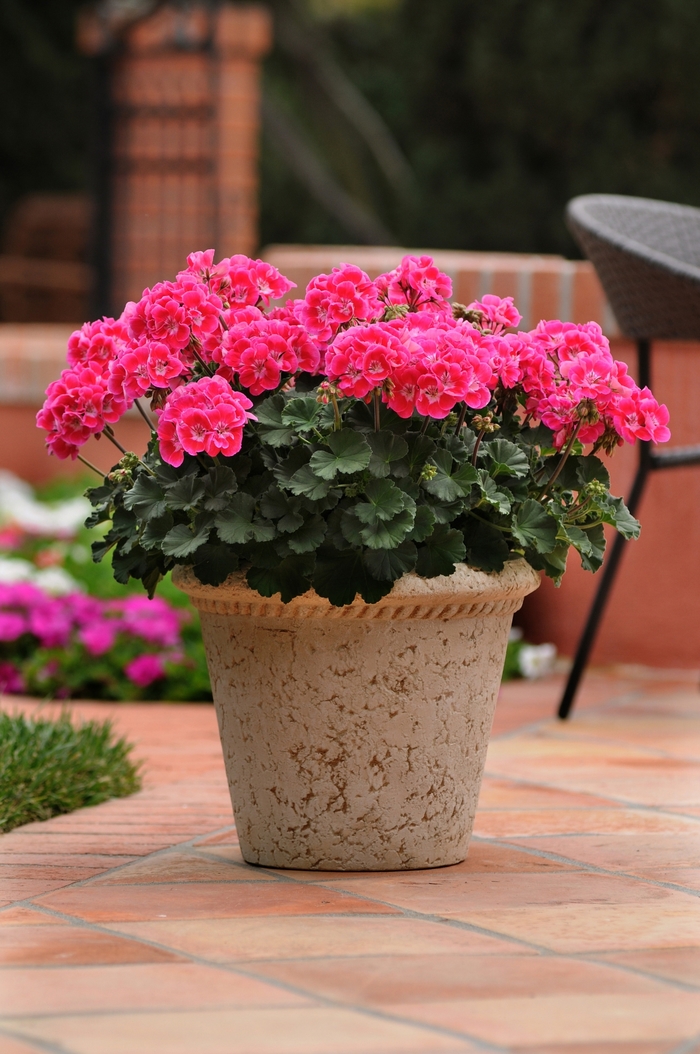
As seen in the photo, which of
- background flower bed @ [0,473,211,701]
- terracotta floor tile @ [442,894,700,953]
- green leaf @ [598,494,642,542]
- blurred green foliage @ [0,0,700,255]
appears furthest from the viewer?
blurred green foliage @ [0,0,700,255]

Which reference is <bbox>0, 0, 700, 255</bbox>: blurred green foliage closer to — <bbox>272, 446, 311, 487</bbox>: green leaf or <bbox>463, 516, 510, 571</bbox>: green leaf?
<bbox>463, 516, 510, 571</bbox>: green leaf

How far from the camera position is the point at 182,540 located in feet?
6.07

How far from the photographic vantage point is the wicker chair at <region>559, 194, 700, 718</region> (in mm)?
2857

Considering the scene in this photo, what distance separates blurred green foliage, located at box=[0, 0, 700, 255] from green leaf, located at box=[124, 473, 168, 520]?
33.4 ft

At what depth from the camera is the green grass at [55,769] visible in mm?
2270

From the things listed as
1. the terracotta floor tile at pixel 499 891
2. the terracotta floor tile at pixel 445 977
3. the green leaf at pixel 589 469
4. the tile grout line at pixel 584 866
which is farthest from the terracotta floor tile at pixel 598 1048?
the green leaf at pixel 589 469

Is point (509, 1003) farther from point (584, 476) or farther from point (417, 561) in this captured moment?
point (584, 476)

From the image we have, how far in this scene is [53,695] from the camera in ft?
11.4

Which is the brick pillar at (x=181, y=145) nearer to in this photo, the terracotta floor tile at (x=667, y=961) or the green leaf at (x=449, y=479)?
the green leaf at (x=449, y=479)

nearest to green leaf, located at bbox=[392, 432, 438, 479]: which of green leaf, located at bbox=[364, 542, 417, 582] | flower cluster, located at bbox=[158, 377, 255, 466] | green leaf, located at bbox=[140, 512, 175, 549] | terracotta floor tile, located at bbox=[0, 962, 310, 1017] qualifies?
green leaf, located at bbox=[364, 542, 417, 582]

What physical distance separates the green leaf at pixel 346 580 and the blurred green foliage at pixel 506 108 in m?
10.2

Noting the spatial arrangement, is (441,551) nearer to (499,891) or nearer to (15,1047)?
(499,891)

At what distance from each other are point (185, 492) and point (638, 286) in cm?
145

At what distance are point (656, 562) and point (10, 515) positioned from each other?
253 centimetres
